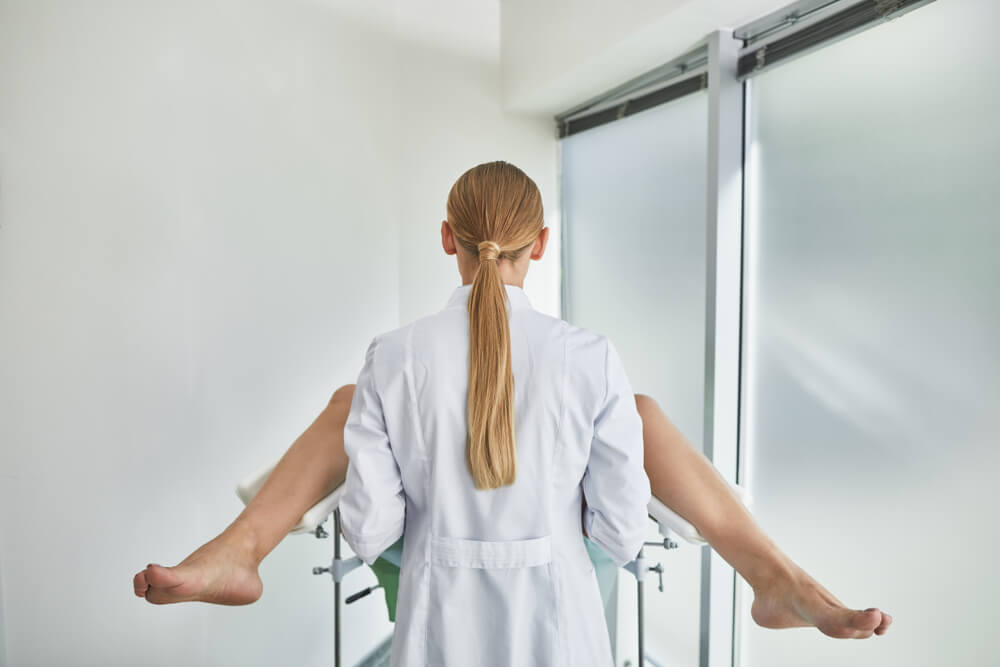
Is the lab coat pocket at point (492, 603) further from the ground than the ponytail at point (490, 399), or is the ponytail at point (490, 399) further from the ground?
the ponytail at point (490, 399)

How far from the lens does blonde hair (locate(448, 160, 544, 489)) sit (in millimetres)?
939

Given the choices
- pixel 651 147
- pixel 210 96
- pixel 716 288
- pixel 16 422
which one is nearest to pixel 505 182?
pixel 716 288

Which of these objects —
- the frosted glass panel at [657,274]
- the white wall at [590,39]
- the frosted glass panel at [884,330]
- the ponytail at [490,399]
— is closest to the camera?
the ponytail at [490,399]

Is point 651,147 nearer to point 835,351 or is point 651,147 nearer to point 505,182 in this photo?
point 835,351

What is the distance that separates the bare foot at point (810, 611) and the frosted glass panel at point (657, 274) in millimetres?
919

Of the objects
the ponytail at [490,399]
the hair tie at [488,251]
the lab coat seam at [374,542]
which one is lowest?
the lab coat seam at [374,542]

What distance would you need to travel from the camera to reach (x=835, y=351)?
1551mm

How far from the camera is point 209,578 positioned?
40.8 inches

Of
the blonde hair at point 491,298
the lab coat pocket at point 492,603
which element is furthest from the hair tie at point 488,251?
the lab coat pocket at point 492,603

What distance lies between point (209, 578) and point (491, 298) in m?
0.68

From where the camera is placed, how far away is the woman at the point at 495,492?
1.00 m

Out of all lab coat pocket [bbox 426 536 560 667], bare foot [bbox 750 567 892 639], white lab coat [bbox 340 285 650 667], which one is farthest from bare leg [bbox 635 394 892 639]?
lab coat pocket [bbox 426 536 560 667]

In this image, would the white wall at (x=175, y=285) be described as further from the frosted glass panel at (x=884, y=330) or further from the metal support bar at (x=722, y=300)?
the frosted glass panel at (x=884, y=330)

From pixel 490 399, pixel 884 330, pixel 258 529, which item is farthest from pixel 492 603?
pixel 884 330
